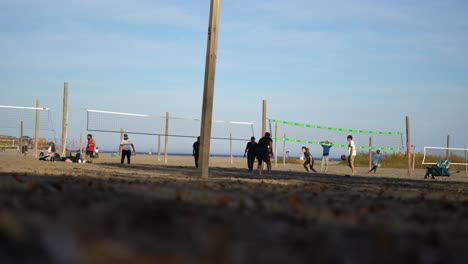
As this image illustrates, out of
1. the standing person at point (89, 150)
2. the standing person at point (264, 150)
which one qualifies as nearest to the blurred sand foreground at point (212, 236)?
the standing person at point (264, 150)

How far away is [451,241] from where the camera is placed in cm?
368

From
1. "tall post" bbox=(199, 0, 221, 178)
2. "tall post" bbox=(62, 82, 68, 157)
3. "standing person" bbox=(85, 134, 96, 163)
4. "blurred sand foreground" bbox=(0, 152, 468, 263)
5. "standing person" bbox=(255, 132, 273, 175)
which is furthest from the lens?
"standing person" bbox=(85, 134, 96, 163)

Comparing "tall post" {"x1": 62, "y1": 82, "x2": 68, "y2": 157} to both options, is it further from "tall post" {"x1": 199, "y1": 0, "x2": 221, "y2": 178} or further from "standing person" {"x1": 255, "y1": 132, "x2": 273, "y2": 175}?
"tall post" {"x1": 199, "y1": 0, "x2": 221, "y2": 178}

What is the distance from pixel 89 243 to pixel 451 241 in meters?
2.11

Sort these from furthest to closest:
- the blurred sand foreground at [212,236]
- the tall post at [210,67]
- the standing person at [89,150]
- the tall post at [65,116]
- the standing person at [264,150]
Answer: the standing person at [89,150] → the tall post at [65,116] → the standing person at [264,150] → the tall post at [210,67] → the blurred sand foreground at [212,236]

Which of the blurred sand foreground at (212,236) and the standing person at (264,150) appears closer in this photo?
the blurred sand foreground at (212,236)

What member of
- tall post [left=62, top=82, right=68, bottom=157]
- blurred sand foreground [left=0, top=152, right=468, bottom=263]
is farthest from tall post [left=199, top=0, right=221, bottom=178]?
tall post [left=62, top=82, right=68, bottom=157]

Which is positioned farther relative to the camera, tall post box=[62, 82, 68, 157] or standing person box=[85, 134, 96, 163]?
standing person box=[85, 134, 96, 163]

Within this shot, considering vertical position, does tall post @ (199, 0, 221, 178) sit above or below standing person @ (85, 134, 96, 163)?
above

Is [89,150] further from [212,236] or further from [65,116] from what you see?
[212,236]

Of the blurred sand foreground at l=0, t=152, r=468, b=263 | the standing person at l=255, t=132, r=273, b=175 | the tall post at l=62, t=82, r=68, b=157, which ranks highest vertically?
the tall post at l=62, t=82, r=68, b=157

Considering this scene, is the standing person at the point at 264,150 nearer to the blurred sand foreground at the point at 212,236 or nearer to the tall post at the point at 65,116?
the tall post at the point at 65,116

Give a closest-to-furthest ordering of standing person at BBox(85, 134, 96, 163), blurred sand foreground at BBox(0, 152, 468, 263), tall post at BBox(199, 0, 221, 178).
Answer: blurred sand foreground at BBox(0, 152, 468, 263), tall post at BBox(199, 0, 221, 178), standing person at BBox(85, 134, 96, 163)

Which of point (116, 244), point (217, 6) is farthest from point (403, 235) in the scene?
point (217, 6)
